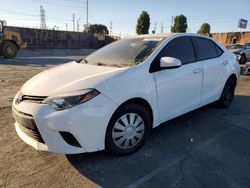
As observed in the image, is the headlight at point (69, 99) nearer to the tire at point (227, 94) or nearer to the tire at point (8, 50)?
the tire at point (227, 94)

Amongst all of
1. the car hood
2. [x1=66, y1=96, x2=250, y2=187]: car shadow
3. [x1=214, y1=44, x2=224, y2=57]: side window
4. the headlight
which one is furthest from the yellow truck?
the headlight

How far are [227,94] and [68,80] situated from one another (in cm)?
367

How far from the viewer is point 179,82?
372cm

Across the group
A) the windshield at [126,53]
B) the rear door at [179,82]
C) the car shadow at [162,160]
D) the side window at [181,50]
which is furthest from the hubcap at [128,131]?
the side window at [181,50]

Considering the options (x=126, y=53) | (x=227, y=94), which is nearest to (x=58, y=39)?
(x=227, y=94)

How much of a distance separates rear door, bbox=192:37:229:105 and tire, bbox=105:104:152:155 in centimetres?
159

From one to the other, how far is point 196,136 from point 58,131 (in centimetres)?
221

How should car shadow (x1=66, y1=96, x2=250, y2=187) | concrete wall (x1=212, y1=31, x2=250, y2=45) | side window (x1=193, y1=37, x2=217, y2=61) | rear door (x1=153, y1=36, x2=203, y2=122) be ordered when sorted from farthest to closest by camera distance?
concrete wall (x1=212, y1=31, x2=250, y2=45)
side window (x1=193, y1=37, x2=217, y2=61)
rear door (x1=153, y1=36, x2=203, y2=122)
car shadow (x1=66, y1=96, x2=250, y2=187)

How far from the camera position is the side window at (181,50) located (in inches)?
146

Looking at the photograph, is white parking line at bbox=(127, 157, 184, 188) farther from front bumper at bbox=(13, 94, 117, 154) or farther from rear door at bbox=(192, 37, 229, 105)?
rear door at bbox=(192, 37, 229, 105)

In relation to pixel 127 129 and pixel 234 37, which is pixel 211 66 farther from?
pixel 234 37

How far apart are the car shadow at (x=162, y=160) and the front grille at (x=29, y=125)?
0.56 meters

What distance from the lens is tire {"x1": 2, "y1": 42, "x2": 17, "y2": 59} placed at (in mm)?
18155

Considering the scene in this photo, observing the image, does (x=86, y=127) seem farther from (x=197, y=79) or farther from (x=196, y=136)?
(x=197, y=79)
